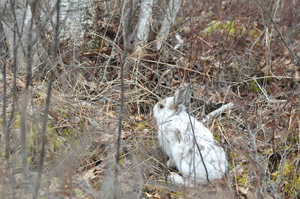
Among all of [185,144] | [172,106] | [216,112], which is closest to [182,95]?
[172,106]

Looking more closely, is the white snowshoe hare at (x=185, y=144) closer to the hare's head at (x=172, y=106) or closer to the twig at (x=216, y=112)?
the hare's head at (x=172, y=106)

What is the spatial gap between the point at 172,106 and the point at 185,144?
631mm

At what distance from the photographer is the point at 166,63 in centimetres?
444

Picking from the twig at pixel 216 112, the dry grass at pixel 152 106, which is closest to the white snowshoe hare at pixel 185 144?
the dry grass at pixel 152 106

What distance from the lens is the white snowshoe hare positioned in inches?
104

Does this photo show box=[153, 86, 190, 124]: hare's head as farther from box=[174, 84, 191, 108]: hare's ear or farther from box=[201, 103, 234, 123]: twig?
box=[201, 103, 234, 123]: twig

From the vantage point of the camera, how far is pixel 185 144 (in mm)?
2842

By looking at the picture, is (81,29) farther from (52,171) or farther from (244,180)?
(244,180)

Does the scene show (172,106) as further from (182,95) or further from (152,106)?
(152,106)

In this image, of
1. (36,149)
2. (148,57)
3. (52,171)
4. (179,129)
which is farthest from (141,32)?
(52,171)

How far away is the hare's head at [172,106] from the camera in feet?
10.5

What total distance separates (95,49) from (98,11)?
876 millimetres

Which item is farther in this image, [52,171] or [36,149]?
[36,149]

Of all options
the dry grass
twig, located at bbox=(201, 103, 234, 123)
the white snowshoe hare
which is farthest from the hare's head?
twig, located at bbox=(201, 103, 234, 123)
